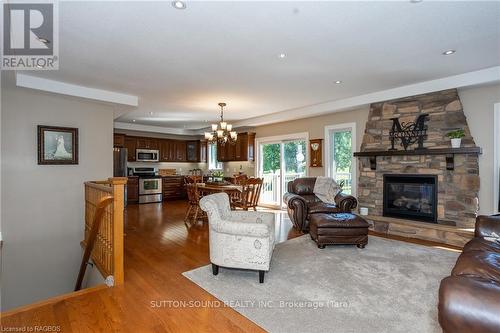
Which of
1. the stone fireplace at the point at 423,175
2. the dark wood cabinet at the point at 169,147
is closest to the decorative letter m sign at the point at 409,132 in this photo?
the stone fireplace at the point at 423,175

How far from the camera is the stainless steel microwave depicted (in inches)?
338

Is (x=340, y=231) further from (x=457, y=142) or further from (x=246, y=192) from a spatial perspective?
(x=457, y=142)

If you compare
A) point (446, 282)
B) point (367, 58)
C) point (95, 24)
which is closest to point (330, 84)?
point (367, 58)

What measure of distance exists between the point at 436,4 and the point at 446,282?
230 cm

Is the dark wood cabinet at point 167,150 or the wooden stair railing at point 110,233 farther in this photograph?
the dark wood cabinet at point 167,150

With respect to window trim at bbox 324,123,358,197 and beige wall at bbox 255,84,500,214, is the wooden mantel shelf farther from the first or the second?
window trim at bbox 324,123,358,197

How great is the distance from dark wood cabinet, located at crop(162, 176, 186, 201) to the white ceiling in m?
4.58

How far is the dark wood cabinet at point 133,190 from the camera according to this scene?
26.3ft

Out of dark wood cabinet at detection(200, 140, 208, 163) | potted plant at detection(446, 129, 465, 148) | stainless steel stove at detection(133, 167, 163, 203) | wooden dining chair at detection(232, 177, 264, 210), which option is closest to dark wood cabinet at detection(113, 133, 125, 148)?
stainless steel stove at detection(133, 167, 163, 203)

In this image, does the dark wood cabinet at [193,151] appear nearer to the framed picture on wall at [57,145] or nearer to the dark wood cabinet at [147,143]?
the dark wood cabinet at [147,143]

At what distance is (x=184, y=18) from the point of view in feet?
7.79

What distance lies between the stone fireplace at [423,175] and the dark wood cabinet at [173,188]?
6.15m

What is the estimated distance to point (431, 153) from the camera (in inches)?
173

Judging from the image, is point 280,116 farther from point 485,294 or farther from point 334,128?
point 485,294
